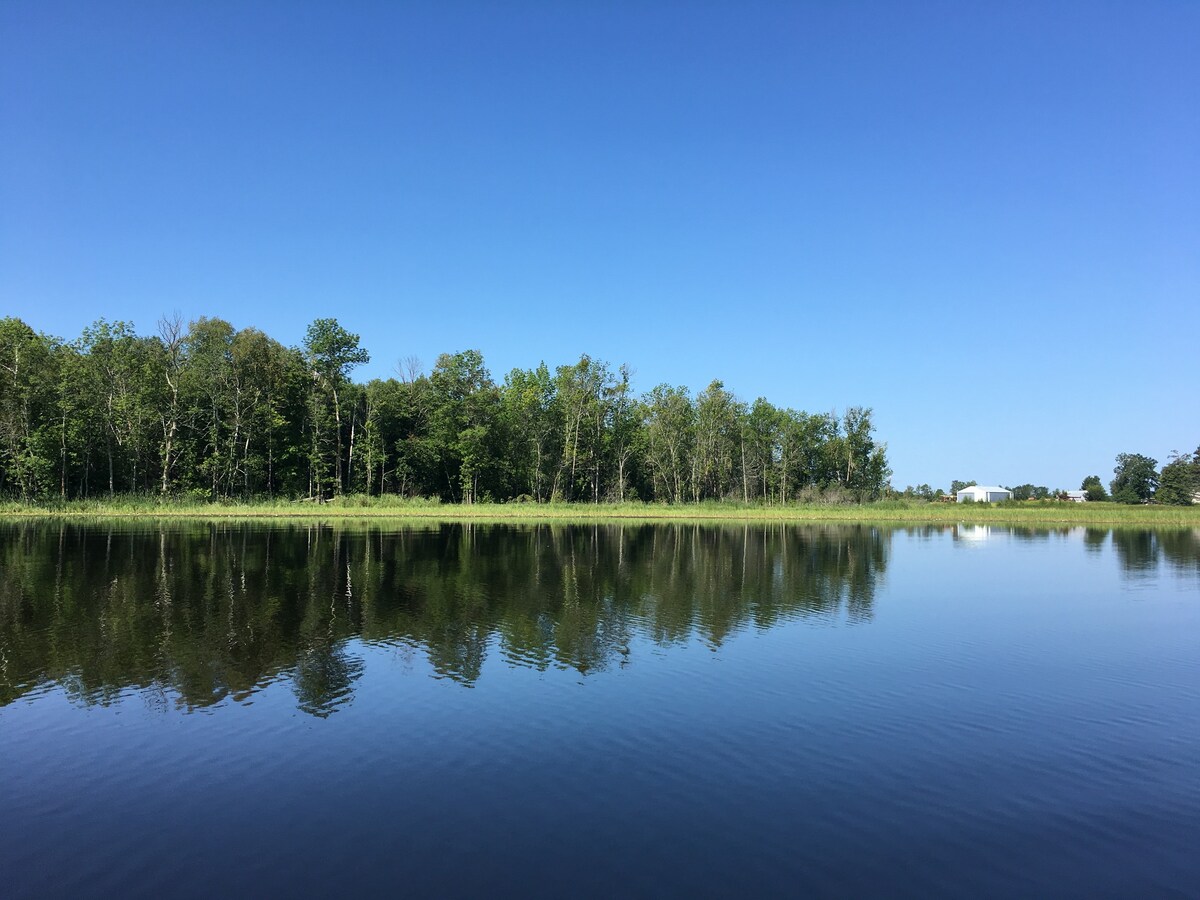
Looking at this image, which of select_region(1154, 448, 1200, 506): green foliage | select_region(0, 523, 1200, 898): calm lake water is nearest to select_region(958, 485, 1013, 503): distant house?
select_region(1154, 448, 1200, 506): green foliage

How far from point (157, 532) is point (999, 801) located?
49.9 meters

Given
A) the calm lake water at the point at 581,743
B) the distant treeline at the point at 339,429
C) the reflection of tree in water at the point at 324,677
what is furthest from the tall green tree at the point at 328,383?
the reflection of tree in water at the point at 324,677

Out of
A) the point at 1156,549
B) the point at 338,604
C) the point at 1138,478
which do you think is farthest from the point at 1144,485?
the point at 338,604

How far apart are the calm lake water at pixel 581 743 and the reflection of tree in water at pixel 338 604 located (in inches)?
6.2

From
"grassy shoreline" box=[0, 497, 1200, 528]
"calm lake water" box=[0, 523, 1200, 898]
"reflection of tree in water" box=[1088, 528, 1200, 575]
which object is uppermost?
"grassy shoreline" box=[0, 497, 1200, 528]

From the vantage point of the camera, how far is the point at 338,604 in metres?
22.2

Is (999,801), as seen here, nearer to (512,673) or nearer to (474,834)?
(474,834)

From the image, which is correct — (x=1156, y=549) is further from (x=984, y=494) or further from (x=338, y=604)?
(x=984, y=494)

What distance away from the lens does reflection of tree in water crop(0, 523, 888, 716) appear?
48.5 feet

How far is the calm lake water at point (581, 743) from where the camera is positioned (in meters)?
7.64

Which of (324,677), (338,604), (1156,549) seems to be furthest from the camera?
(1156,549)

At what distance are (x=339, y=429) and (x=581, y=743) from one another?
76109mm

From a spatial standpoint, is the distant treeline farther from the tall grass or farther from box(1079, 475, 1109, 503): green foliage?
box(1079, 475, 1109, 503): green foliage

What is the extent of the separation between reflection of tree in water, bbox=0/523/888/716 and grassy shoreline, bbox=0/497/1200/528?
21.4 m
